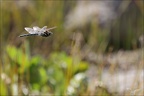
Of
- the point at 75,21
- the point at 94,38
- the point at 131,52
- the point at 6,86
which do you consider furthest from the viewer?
the point at 75,21

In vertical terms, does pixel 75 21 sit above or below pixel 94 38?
above

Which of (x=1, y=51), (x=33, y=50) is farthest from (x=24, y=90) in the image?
(x=33, y=50)

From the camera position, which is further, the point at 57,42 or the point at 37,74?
the point at 57,42

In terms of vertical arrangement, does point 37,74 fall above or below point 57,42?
below

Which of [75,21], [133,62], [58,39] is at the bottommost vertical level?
[133,62]

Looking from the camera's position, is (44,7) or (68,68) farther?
(44,7)

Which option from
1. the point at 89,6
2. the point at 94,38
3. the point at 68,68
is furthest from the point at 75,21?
the point at 68,68

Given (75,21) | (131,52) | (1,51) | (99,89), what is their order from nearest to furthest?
1. (99,89)
2. (1,51)
3. (131,52)
4. (75,21)

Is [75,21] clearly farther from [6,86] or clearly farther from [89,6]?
[6,86]
